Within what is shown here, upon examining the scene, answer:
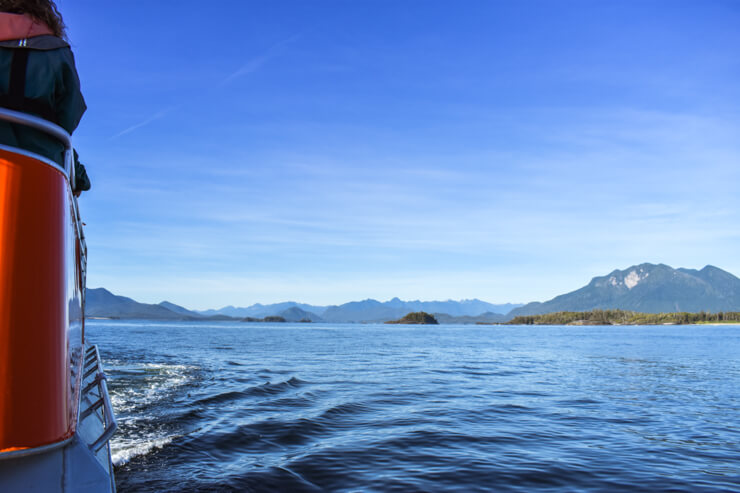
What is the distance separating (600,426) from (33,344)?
13.0 m

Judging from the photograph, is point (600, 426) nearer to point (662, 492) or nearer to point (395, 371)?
point (662, 492)

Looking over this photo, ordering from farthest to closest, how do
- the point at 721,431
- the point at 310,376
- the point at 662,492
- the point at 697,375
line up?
the point at 697,375 < the point at 310,376 < the point at 721,431 < the point at 662,492

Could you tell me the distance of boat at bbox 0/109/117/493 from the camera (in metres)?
3.04

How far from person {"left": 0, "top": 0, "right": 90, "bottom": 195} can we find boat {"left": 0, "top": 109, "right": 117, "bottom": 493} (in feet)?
0.34

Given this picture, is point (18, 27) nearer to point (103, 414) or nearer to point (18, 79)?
point (18, 79)

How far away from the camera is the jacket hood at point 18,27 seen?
125 inches

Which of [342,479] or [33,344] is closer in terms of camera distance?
[33,344]

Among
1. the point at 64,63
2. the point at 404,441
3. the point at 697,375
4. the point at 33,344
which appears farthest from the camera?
the point at 697,375

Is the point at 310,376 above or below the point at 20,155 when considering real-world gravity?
below

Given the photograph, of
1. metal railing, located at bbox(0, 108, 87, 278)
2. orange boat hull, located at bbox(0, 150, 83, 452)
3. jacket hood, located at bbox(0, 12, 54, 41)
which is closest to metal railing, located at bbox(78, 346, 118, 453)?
orange boat hull, located at bbox(0, 150, 83, 452)

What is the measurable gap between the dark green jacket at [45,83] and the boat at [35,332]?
9 centimetres

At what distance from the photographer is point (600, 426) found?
1198cm

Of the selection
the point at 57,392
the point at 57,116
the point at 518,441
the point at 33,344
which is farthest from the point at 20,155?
the point at 518,441

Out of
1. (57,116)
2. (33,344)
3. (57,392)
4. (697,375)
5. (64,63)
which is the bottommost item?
(697,375)
